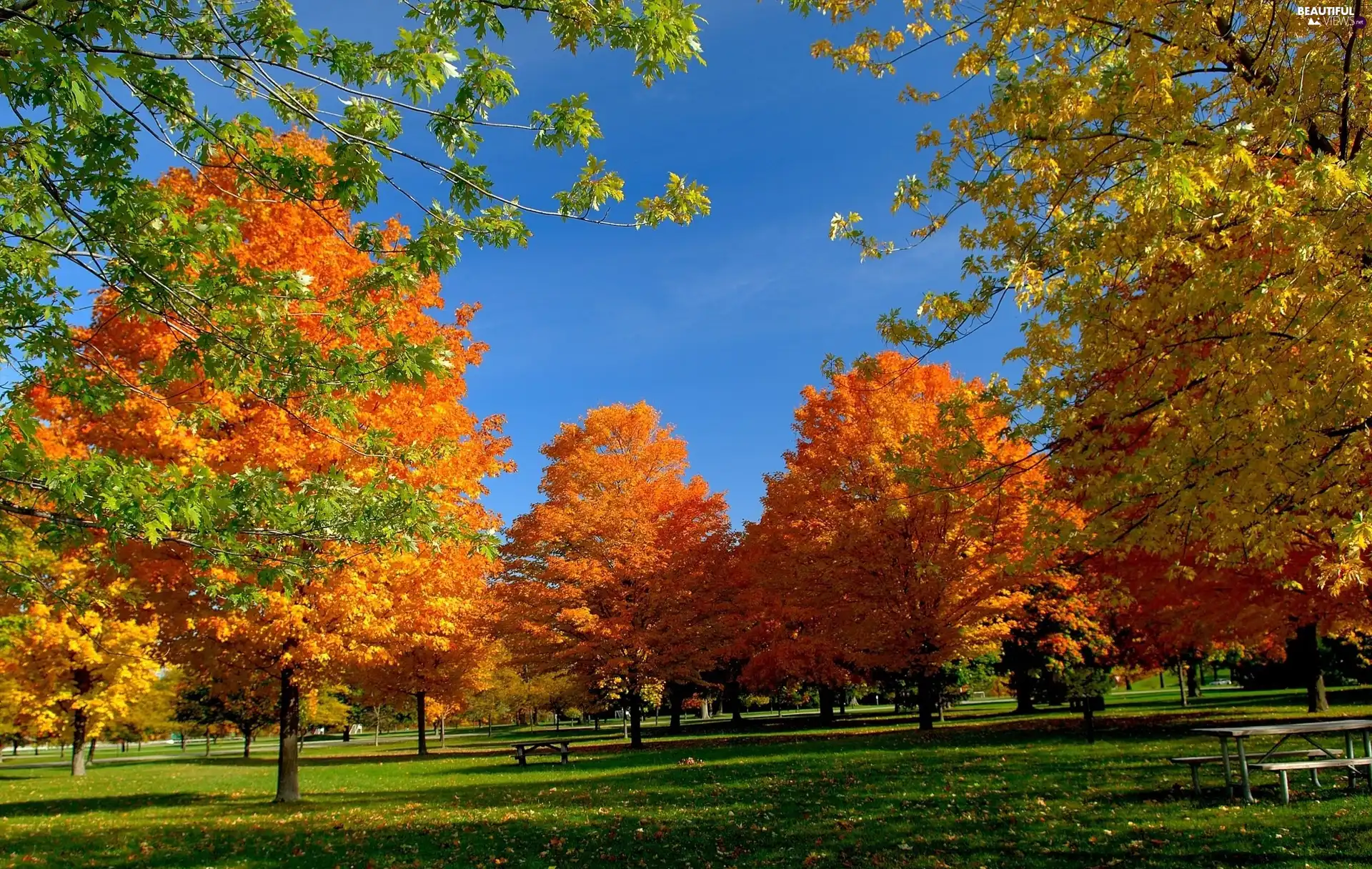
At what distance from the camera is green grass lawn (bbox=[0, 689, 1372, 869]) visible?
7.58 m

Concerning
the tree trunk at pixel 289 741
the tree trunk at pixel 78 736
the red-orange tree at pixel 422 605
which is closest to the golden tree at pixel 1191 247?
the red-orange tree at pixel 422 605

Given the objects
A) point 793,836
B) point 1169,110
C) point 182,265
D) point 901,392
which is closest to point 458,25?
point 182,265

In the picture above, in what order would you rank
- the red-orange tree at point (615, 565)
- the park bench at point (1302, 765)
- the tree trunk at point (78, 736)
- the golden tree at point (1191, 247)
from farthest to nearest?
1. the tree trunk at point (78, 736)
2. the red-orange tree at point (615, 565)
3. the park bench at point (1302, 765)
4. the golden tree at point (1191, 247)

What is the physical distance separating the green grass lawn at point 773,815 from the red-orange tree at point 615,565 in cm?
451

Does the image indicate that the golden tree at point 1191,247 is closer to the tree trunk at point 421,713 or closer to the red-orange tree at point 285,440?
the red-orange tree at point 285,440

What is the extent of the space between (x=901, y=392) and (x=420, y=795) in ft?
53.4

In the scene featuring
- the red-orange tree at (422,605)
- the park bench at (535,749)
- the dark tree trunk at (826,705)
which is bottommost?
the dark tree trunk at (826,705)

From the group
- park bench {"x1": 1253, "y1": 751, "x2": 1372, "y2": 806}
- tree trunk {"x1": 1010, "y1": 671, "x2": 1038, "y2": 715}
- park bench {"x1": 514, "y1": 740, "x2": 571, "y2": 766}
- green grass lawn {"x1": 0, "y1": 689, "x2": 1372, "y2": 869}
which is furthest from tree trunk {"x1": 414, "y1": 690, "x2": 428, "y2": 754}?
park bench {"x1": 1253, "y1": 751, "x2": 1372, "y2": 806}

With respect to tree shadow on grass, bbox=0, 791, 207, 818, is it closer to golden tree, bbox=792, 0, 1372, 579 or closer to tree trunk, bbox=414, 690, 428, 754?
tree trunk, bbox=414, 690, 428, 754

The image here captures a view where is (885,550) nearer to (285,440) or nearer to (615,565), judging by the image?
(615,565)

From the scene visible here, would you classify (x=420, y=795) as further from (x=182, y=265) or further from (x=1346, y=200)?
(x=1346, y=200)

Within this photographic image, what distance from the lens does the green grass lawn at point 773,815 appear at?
758 centimetres

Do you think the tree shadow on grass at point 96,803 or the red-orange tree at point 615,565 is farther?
the red-orange tree at point 615,565

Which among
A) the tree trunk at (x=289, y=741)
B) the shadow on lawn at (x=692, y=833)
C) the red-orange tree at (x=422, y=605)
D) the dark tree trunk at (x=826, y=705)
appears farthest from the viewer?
the dark tree trunk at (x=826, y=705)
